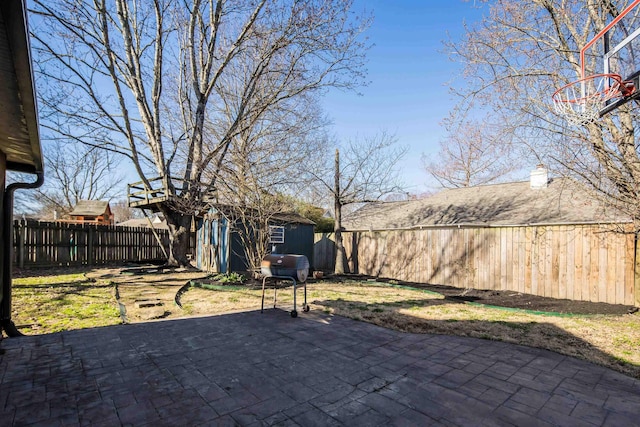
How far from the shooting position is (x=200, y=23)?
1145cm

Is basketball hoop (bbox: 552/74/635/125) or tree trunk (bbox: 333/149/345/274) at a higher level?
basketball hoop (bbox: 552/74/635/125)

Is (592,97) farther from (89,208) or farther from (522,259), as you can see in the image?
(89,208)

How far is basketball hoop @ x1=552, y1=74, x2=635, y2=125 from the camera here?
402 cm

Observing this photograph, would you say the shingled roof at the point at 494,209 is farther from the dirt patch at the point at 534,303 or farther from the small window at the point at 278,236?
the small window at the point at 278,236

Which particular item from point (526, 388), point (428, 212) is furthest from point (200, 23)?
point (526, 388)

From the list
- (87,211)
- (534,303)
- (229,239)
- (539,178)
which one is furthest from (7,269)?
(87,211)

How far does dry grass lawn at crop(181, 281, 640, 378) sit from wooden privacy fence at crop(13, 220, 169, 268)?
8.15 metres

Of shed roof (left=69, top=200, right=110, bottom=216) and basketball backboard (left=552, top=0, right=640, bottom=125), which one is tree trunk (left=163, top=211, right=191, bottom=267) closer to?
basketball backboard (left=552, top=0, right=640, bottom=125)

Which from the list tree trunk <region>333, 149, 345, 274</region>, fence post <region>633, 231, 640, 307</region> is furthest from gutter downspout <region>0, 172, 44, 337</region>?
tree trunk <region>333, 149, 345, 274</region>

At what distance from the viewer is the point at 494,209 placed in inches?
493

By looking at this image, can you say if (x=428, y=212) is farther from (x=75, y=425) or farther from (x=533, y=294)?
(x=75, y=425)

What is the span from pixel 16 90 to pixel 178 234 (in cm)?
1103

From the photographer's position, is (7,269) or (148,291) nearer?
(7,269)

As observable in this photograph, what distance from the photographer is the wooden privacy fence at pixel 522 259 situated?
731 cm
